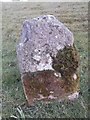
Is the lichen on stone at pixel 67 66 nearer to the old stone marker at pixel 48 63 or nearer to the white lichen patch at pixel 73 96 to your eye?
the old stone marker at pixel 48 63

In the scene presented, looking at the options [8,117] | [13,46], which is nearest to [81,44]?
[13,46]

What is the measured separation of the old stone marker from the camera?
9.97 metres

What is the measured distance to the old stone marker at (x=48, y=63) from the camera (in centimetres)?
997

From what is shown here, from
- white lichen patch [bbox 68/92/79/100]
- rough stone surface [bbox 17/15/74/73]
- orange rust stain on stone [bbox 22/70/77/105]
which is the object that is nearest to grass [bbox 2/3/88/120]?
white lichen patch [bbox 68/92/79/100]

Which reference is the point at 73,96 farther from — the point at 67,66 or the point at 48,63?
the point at 48,63

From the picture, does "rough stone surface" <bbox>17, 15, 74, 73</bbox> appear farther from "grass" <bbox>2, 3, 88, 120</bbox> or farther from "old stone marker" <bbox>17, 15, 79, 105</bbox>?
"grass" <bbox>2, 3, 88, 120</bbox>

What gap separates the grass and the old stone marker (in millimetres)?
275

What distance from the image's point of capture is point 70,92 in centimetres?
1016

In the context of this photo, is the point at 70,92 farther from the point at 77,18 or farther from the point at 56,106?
the point at 77,18

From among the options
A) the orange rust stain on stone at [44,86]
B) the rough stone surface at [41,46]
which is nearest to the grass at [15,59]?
the orange rust stain on stone at [44,86]

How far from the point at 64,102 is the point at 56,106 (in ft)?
0.76

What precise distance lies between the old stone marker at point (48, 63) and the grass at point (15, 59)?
275mm

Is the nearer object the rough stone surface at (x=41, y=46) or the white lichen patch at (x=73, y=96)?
the rough stone surface at (x=41, y=46)

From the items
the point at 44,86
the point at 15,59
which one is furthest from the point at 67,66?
the point at 15,59
